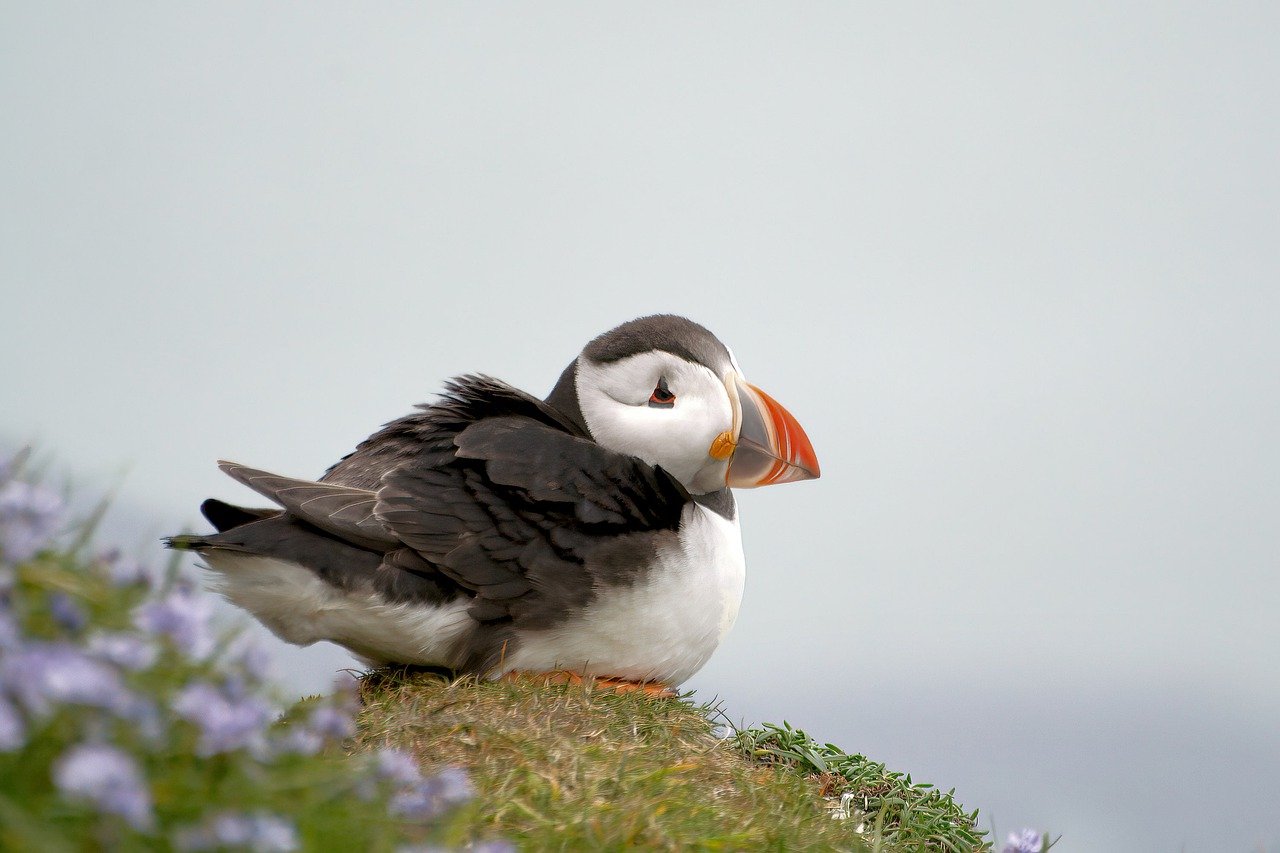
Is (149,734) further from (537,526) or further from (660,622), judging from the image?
(660,622)

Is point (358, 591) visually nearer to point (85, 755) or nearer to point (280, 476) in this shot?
point (280, 476)

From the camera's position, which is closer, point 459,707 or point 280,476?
point 459,707

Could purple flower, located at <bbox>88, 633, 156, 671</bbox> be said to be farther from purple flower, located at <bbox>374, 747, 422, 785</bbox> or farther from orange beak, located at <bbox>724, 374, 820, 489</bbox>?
orange beak, located at <bbox>724, 374, 820, 489</bbox>

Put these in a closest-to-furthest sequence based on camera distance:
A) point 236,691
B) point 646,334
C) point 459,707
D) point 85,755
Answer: point 85,755 < point 236,691 < point 459,707 < point 646,334

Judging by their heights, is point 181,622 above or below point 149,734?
above

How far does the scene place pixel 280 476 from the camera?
4469 mm

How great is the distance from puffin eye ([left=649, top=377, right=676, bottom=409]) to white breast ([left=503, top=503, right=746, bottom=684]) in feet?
1.52

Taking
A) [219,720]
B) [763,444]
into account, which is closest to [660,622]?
[763,444]

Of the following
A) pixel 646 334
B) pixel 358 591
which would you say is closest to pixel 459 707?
pixel 358 591

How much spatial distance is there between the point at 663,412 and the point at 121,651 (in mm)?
3291

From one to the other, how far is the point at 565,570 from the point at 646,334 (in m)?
1.15

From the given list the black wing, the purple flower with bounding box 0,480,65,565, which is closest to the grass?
the black wing

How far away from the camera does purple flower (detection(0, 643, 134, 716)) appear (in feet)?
5.47

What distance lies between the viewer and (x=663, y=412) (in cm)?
502
